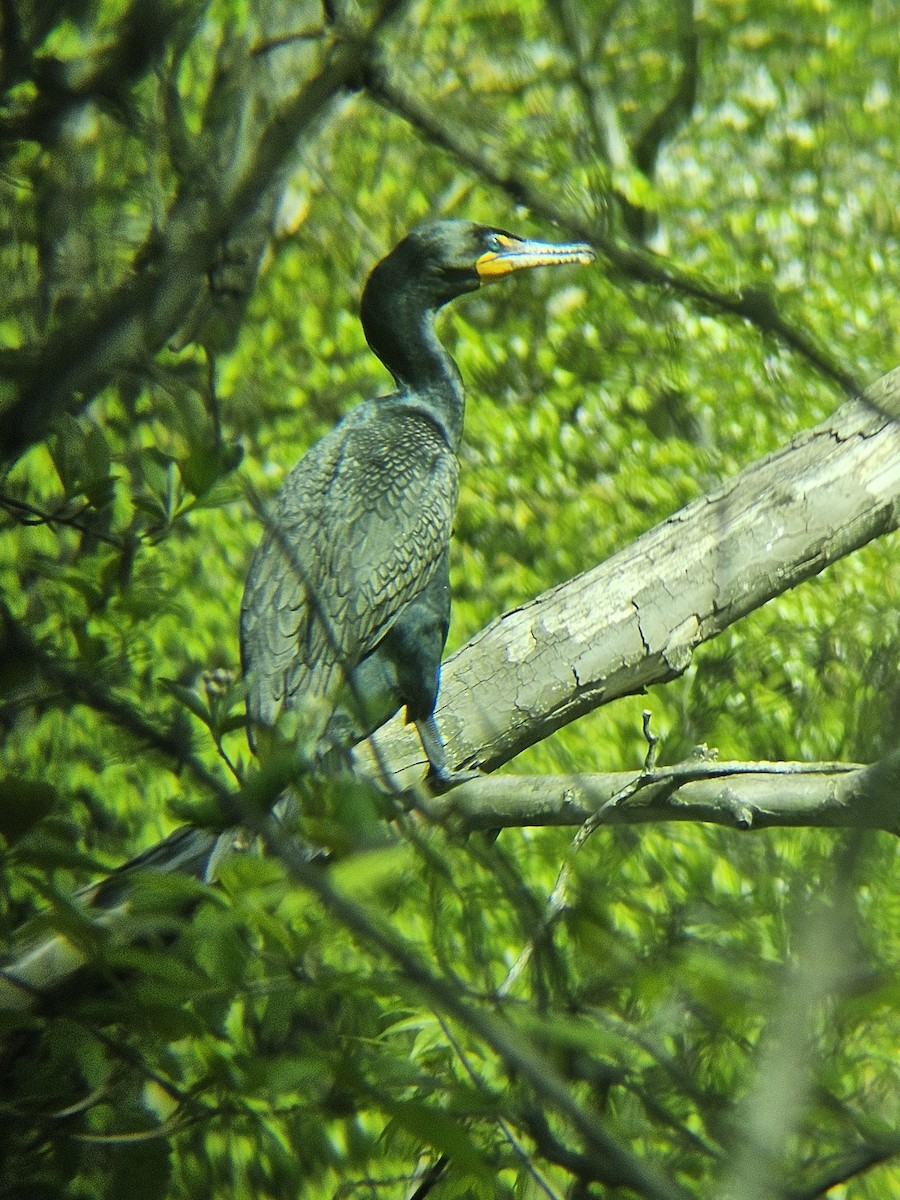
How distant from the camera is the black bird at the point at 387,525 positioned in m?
1.46

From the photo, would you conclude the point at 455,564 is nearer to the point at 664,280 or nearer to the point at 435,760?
the point at 435,760

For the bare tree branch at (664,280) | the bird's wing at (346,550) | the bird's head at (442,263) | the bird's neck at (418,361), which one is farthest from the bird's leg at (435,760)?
the bare tree branch at (664,280)

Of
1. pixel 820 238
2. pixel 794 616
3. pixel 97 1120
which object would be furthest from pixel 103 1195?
pixel 820 238

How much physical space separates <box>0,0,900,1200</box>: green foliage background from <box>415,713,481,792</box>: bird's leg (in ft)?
0.66

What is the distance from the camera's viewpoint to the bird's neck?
1678mm

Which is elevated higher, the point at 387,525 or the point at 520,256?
the point at 520,256

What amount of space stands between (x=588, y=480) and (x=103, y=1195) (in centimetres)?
246

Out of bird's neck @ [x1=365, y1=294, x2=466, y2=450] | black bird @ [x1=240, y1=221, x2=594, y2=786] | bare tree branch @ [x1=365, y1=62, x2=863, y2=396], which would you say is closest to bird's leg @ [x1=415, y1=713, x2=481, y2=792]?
black bird @ [x1=240, y1=221, x2=594, y2=786]

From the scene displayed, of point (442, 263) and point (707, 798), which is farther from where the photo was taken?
point (442, 263)

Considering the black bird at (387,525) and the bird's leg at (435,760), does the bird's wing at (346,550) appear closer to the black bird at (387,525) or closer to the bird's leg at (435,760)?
the black bird at (387,525)

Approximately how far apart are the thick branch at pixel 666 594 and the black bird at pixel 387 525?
11 cm

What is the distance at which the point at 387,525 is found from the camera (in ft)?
5.12

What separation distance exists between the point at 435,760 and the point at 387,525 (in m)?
0.32

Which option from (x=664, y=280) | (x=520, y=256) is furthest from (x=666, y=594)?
(x=664, y=280)
